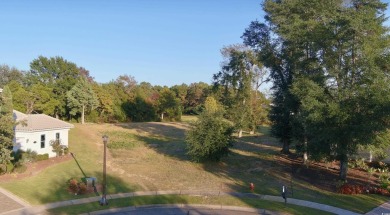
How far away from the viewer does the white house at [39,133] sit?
90.7 feet

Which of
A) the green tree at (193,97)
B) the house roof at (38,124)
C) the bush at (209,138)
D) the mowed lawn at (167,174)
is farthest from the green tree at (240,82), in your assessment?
the green tree at (193,97)

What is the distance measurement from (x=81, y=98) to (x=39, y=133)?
28220 mm

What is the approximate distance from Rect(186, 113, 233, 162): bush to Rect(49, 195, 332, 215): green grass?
8301 mm

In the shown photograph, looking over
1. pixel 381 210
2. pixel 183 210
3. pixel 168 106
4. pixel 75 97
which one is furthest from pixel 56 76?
pixel 381 210

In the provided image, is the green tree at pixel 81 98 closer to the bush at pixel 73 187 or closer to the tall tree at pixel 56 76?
the tall tree at pixel 56 76

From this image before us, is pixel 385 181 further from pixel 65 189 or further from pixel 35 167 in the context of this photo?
pixel 35 167

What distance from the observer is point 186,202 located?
62.2 feet

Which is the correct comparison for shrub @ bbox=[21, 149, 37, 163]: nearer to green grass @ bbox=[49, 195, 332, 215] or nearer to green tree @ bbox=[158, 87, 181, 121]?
green grass @ bbox=[49, 195, 332, 215]

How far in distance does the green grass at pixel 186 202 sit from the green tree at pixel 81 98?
1574 inches

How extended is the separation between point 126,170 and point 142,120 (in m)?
43.9

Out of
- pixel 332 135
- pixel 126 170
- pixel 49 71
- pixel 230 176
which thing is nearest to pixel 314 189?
pixel 332 135

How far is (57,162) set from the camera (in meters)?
27.3

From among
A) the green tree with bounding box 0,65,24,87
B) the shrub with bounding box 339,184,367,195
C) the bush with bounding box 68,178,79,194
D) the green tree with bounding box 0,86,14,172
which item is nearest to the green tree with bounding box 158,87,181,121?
the green tree with bounding box 0,65,24,87

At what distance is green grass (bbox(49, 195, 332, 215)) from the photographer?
17.3 metres
